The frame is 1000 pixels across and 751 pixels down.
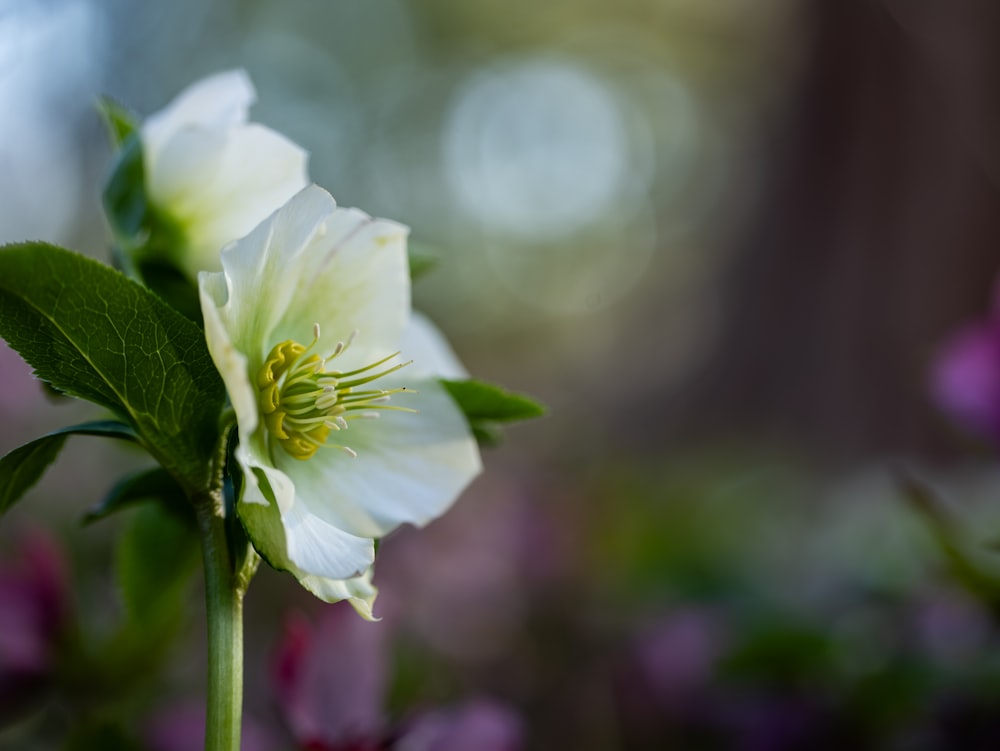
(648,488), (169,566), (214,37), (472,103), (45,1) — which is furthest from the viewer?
(472,103)

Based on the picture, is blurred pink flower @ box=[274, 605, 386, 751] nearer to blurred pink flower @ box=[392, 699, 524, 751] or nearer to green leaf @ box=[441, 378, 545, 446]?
blurred pink flower @ box=[392, 699, 524, 751]

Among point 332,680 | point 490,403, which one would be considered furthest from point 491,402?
point 332,680

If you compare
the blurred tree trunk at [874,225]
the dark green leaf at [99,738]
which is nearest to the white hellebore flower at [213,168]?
the dark green leaf at [99,738]

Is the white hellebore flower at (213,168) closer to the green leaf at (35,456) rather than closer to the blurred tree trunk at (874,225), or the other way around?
the green leaf at (35,456)

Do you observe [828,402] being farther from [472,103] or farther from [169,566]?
[472,103]

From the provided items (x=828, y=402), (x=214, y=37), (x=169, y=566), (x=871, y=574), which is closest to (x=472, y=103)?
(x=214, y=37)

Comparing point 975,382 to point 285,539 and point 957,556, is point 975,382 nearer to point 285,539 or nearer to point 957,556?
point 957,556
